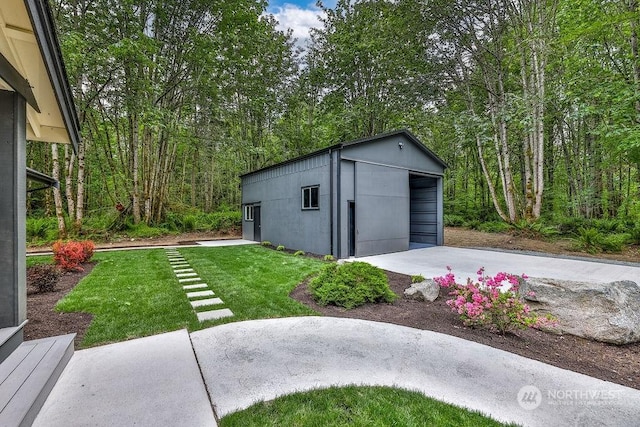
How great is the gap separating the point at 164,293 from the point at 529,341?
16.9 feet

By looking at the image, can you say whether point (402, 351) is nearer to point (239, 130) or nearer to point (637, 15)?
point (637, 15)

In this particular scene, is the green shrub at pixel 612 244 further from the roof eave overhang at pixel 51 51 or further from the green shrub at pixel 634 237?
the roof eave overhang at pixel 51 51

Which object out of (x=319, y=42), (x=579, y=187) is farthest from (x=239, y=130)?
(x=579, y=187)

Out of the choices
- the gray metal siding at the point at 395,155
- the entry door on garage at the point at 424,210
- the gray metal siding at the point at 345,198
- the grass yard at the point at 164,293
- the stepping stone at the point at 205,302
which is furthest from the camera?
the entry door on garage at the point at 424,210

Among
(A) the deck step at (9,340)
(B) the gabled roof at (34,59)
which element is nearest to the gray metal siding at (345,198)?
(B) the gabled roof at (34,59)

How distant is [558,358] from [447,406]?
1.64 m

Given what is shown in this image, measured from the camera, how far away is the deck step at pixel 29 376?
5.39ft

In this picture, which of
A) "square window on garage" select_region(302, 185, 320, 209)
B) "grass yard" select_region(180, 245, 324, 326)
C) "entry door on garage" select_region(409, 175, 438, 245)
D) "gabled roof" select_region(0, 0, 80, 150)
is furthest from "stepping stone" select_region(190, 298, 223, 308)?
"entry door on garage" select_region(409, 175, 438, 245)

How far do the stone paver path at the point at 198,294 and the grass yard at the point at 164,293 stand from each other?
0.10 meters

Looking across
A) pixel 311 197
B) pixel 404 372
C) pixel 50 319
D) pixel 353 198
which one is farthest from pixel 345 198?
pixel 50 319

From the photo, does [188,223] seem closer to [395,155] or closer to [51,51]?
[395,155]

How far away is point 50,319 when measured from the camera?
3.38 meters

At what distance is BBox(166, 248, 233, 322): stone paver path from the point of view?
12.2ft

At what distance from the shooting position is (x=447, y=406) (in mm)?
1961
